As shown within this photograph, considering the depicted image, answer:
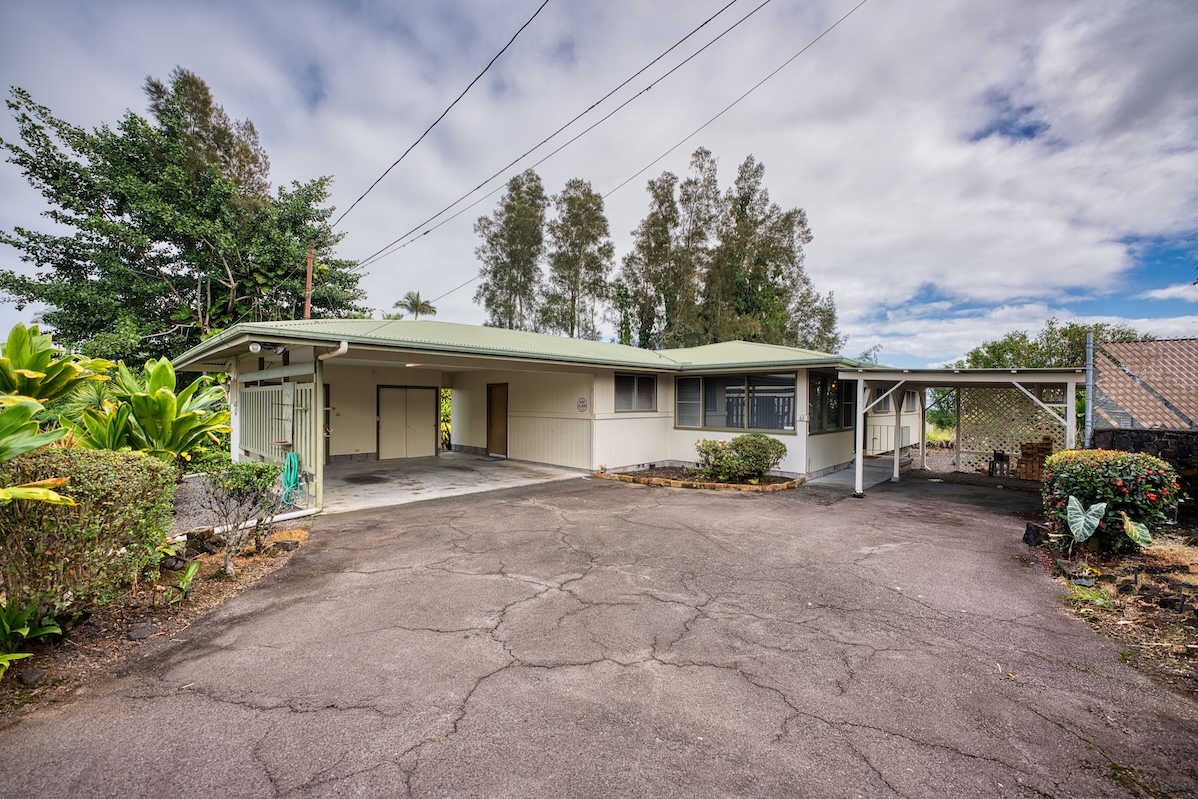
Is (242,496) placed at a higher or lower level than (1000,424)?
lower

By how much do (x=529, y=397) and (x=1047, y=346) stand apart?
62.6ft

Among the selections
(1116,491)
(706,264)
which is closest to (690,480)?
(1116,491)

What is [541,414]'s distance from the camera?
11.9 metres

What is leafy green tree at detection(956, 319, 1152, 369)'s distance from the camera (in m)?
17.2

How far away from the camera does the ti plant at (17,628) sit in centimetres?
276

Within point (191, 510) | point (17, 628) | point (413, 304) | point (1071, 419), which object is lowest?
point (191, 510)

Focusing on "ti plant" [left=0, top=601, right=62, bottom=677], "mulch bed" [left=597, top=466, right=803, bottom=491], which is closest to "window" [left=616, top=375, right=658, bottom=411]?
"mulch bed" [left=597, top=466, right=803, bottom=491]

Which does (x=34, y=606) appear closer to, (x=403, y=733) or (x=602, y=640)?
(x=403, y=733)

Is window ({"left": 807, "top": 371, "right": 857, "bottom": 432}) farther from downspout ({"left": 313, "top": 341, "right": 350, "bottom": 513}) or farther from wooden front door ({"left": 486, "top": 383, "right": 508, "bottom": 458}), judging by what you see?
downspout ({"left": 313, "top": 341, "right": 350, "bottom": 513})

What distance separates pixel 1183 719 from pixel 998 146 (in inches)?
476

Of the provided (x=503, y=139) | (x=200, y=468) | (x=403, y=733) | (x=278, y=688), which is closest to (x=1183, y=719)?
(x=403, y=733)

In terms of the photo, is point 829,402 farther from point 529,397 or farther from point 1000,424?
point 529,397

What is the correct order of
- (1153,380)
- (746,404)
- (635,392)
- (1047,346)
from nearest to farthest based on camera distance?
1. (1153,380)
2. (746,404)
3. (635,392)
4. (1047,346)

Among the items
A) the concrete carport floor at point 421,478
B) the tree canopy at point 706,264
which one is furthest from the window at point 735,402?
the tree canopy at point 706,264
